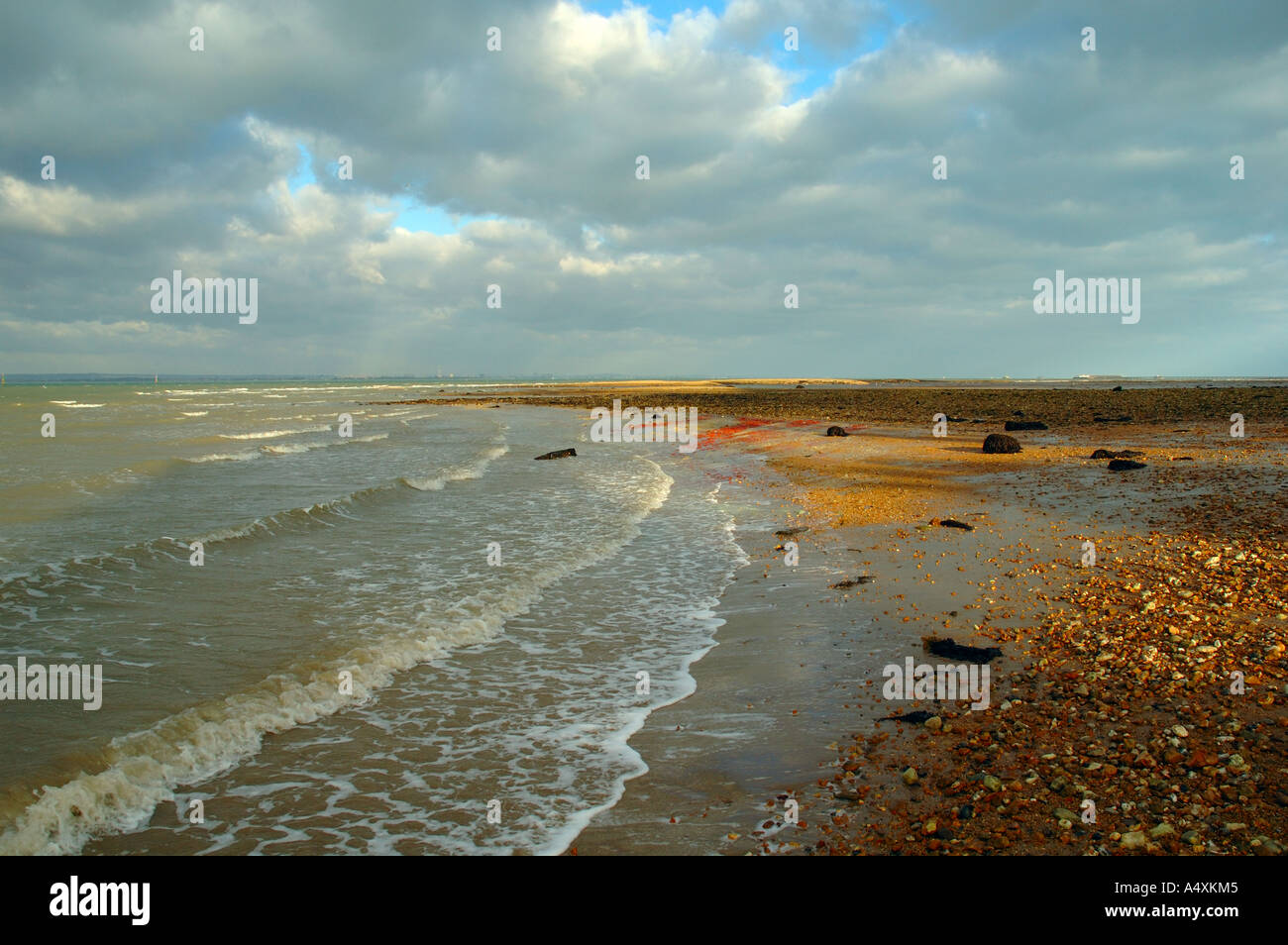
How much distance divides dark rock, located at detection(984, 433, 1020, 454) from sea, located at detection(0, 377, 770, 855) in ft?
36.8

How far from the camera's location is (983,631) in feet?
28.8

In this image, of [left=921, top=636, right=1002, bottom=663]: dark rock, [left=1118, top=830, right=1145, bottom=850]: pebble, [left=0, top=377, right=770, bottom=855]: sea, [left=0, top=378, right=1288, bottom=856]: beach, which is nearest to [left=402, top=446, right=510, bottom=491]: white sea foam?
[left=0, top=377, right=770, bottom=855]: sea

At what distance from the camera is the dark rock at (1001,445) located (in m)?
26.2

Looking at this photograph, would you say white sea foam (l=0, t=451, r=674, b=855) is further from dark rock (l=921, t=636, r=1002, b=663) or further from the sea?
dark rock (l=921, t=636, r=1002, b=663)

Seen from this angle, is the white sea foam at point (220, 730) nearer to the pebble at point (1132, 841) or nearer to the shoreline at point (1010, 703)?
the shoreline at point (1010, 703)

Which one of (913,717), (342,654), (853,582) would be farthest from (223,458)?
(913,717)

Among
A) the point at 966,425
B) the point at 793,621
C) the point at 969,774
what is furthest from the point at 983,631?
the point at 966,425

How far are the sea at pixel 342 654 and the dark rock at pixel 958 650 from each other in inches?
115

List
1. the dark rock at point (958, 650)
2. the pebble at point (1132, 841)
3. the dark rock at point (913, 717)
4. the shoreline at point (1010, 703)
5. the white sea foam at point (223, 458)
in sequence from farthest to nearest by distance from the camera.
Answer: the white sea foam at point (223, 458) → the dark rock at point (958, 650) → the dark rock at point (913, 717) → the shoreline at point (1010, 703) → the pebble at point (1132, 841)

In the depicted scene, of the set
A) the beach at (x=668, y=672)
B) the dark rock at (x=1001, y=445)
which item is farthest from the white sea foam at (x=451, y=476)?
the dark rock at (x=1001, y=445)

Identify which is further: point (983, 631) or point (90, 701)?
point (983, 631)

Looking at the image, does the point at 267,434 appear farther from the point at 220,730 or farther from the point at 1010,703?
the point at 1010,703
